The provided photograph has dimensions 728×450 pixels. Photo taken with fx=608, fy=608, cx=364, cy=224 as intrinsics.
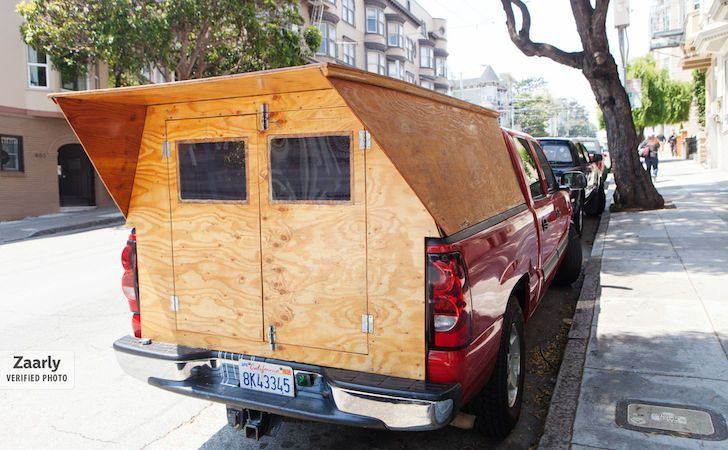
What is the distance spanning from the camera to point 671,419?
12.2ft

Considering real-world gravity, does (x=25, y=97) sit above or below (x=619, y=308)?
above

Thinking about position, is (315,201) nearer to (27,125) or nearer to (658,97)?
(27,125)

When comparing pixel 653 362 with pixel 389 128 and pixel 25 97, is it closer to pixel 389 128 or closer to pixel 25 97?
pixel 389 128

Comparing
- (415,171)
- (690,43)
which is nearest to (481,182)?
(415,171)

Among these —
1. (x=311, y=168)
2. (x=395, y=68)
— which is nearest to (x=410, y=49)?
(x=395, y=68)

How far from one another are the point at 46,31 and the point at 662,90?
122 ft

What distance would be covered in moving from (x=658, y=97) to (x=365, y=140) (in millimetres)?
42848

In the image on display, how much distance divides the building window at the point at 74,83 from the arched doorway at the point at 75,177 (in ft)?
8.06

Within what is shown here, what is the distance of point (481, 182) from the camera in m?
3.92

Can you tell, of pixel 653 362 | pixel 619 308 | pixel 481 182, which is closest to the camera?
pixel 481 182

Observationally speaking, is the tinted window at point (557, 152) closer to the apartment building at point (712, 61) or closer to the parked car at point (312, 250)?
the apartment building at point (712, 61)

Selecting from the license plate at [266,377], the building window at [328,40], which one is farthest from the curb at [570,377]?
the building window at [328,40]

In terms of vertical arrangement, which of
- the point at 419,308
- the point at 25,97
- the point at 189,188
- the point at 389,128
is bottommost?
the point at 419,308

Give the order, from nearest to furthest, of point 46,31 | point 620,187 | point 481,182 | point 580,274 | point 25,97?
1. point 481,182
2. point 580,274
3. point 620,187
4. point 46,31
5. point 25,97
